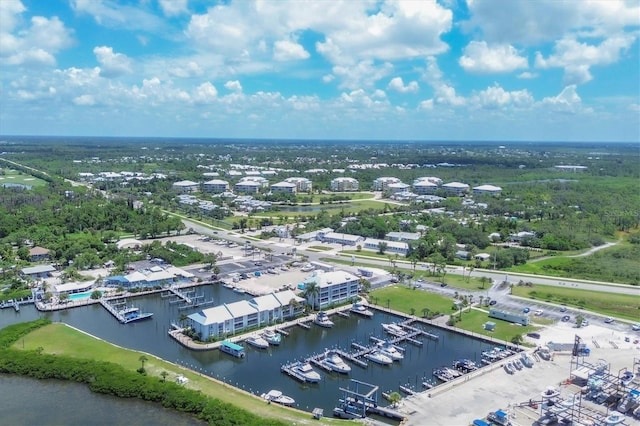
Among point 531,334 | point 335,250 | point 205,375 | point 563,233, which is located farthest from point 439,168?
point 205,375

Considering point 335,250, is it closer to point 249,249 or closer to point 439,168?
point 249,249

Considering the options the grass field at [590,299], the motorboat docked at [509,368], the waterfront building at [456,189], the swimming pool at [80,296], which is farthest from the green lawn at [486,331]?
the waterfront building at [456,189]

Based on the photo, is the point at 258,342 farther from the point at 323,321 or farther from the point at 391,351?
the point at 391,351

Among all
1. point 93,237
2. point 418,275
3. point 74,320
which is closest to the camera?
point 74,320

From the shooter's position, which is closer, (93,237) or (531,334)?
(531,334)

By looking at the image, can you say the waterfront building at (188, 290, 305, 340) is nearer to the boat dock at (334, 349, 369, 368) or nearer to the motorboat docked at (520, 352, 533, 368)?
the boat dock at (334, 349, 369, 368)

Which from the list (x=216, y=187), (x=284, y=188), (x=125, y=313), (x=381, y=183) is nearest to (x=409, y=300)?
(x=125, y=313)
